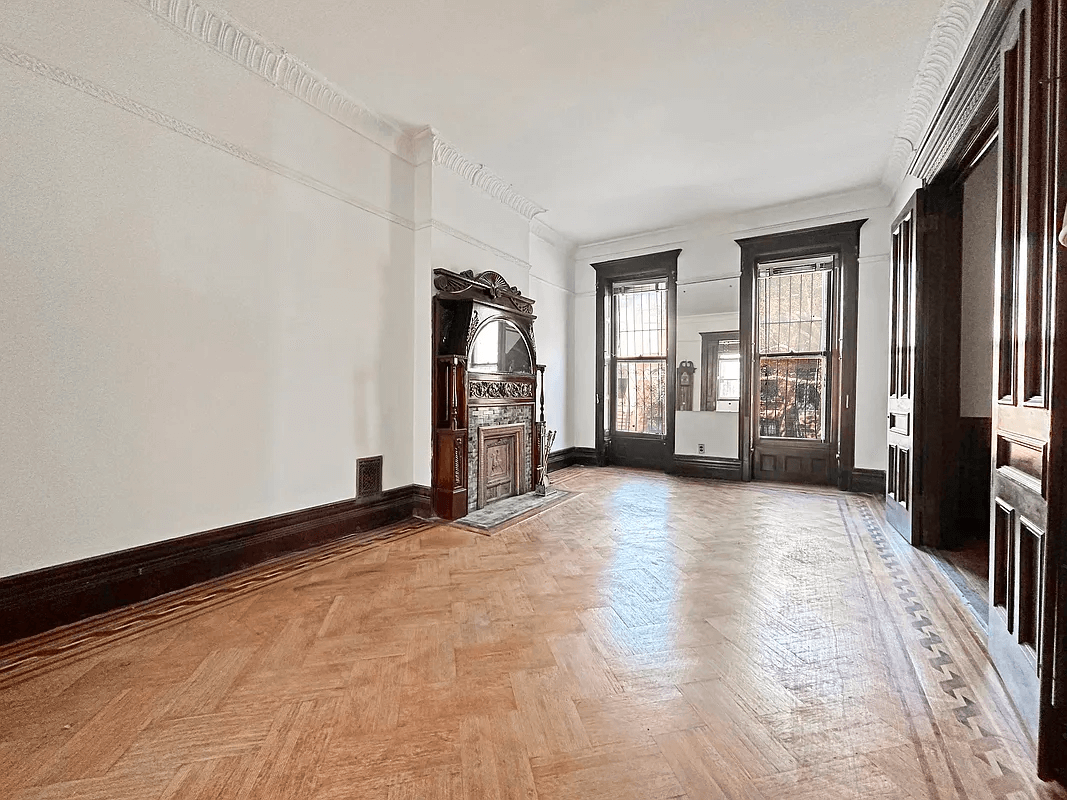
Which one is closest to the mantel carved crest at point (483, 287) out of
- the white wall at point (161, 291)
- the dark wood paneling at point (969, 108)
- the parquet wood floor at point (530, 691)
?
the white wall at point (161, 291)

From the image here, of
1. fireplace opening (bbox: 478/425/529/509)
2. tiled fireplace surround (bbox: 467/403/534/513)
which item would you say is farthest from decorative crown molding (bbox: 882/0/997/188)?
fireplace opening (bbox: 478/425/529/509)

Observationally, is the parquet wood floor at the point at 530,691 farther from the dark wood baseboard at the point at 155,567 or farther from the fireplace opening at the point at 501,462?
the fireplace opening at the point at 501,462

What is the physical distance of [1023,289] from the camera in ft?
5.98

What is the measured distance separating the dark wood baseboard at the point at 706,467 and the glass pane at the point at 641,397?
57 cm

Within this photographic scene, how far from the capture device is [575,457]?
7.66 m

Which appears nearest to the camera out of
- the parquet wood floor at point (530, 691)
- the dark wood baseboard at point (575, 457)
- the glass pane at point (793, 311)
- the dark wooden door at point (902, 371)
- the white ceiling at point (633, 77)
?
the parquet wood floor at point (530, 691)

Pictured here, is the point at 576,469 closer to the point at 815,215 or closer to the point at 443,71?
the point at 815,215

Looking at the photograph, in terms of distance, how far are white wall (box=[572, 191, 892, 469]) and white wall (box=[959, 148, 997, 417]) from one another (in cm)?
172

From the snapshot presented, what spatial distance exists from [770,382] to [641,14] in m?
4.64

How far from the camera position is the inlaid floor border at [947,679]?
1453 mm

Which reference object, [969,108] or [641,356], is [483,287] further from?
[969,108]

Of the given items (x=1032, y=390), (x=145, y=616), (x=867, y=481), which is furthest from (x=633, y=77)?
(x=867, y=481)

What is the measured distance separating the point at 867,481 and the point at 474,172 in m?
5.52

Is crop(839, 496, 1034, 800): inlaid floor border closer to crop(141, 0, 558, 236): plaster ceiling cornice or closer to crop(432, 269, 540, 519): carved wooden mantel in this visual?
crop(432, 269, 540, 519): carved wooden mantel
